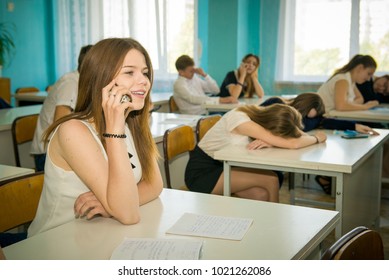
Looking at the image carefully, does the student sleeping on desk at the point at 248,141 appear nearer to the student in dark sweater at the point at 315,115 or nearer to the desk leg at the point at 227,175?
the desk leg at the point at 227,175

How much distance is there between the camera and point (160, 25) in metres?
6.99

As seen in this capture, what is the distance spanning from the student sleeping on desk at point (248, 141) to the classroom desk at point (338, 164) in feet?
0.22

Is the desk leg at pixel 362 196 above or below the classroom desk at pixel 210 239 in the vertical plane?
below

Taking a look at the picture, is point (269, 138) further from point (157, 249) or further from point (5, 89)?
point (5, 89)

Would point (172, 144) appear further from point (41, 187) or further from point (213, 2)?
point (213, 2)

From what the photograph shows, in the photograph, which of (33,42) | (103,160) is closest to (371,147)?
(103,160)

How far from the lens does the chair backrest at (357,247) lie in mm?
1062

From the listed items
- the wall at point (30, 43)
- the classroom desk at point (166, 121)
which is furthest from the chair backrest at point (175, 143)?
the wall at point (30, 43)

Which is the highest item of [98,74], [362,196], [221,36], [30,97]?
[221,36]

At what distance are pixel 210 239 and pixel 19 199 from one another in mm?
724

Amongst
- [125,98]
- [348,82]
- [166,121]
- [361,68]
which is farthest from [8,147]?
[361,68]

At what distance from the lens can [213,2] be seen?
6559 millimetres
